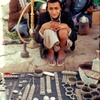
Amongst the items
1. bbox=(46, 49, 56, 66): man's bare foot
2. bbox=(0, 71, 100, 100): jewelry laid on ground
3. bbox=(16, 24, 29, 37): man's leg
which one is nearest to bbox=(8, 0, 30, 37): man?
bbox=(16, 24, 29, 37): man's leg

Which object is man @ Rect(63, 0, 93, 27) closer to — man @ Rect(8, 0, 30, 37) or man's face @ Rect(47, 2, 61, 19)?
man @ Rect(8, 0, 30, 37)

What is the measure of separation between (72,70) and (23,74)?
62 centimetres

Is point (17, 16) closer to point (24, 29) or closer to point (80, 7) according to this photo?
point (24, 29)

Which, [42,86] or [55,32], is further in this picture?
[55,32]

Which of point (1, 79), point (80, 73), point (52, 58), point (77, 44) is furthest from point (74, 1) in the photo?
point (1, 79)

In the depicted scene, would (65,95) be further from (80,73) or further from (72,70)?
(72,70)

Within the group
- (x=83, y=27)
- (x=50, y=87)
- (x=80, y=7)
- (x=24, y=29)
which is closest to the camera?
(x=50, y=87)

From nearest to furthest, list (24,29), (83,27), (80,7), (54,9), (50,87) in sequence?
(50,87)
(54,9)
(24,29)
(83,27)
(80,7)

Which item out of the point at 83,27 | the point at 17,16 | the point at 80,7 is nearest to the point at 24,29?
the point at 17,16

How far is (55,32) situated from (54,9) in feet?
0.95

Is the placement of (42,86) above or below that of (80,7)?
below

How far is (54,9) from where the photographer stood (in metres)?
3.86

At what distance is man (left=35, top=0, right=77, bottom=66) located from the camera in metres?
3.84

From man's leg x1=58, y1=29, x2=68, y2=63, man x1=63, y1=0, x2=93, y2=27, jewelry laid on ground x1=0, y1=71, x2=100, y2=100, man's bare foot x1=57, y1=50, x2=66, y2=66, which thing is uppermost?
man x1=63, y1=0, x2=93, y2=27
